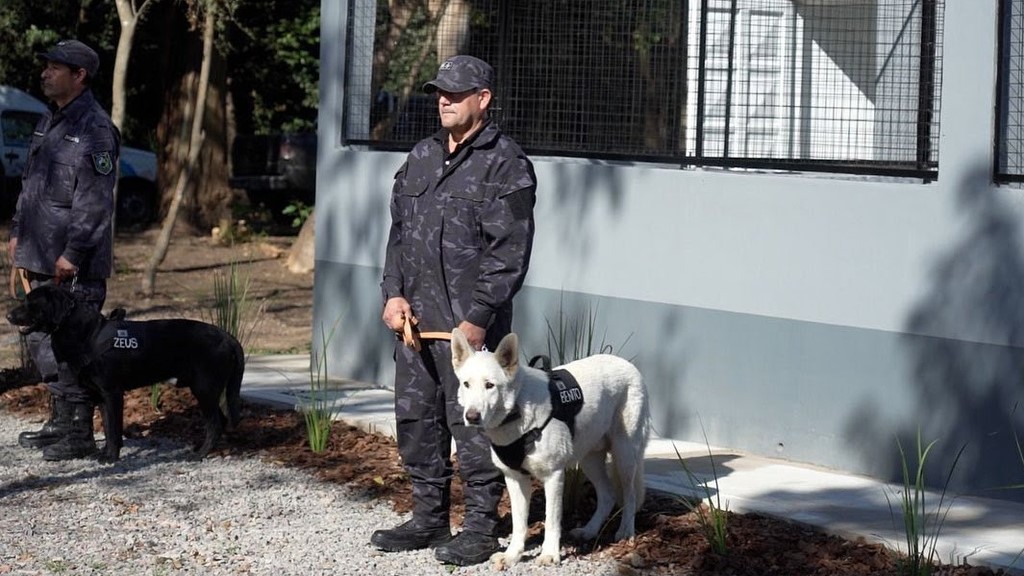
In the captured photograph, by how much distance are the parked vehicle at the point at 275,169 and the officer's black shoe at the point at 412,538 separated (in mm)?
17336

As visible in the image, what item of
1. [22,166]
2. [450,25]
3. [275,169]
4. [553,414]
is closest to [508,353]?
[553,414]

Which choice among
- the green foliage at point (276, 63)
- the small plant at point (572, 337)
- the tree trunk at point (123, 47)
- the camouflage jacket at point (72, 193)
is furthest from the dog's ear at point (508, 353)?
the green foliage at point (276, 63)

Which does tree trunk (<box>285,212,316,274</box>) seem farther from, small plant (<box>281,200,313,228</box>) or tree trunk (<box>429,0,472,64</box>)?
tree trunk (<box>429,0,472,64</box>)

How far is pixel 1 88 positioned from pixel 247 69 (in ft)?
14.9

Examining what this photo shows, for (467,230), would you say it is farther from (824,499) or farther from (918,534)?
(824,499)

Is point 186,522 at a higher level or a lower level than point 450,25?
lower

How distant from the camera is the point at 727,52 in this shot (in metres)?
8.00

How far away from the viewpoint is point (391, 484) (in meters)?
6.93

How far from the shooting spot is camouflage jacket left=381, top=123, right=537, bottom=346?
5.31 metres

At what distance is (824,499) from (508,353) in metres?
2.20

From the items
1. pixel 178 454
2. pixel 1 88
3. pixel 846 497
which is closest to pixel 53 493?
pixel 178 454

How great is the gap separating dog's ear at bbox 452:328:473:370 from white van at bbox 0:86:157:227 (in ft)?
57.6

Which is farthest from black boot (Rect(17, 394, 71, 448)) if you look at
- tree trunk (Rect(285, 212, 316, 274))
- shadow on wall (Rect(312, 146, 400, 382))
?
tree trunk (Rect(285, 212, 316, 274))

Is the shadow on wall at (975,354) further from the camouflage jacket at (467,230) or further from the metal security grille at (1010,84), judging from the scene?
the camouflage jacket at (467,230)
